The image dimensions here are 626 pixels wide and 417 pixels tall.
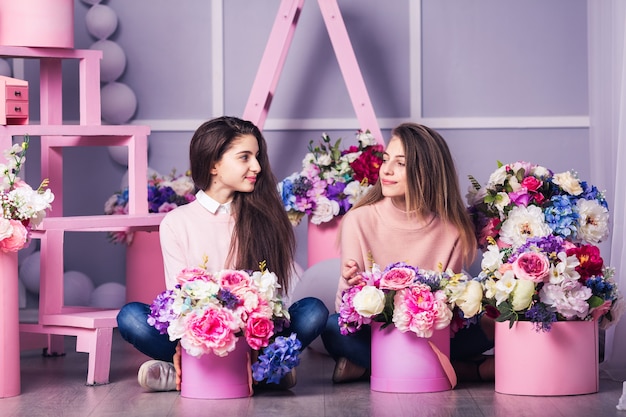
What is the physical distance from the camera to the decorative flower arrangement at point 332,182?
418 centimetres

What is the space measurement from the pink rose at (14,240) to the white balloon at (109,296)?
1.67 metres

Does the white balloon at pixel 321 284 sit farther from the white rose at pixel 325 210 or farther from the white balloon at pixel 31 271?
the white balloon at pixel 31 271

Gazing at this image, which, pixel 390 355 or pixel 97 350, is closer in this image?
pixel 390 355

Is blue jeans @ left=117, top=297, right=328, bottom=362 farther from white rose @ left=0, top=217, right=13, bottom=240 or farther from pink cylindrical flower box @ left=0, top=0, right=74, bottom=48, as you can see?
pink cylindrical flower box @ left=0, top=0, right=74, bottom=48

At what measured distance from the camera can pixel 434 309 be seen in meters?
3.05

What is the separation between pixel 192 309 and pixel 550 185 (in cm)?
128

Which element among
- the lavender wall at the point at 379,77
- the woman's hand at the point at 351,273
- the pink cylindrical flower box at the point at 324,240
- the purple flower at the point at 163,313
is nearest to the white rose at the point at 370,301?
the woman's hand at the point at 351,273

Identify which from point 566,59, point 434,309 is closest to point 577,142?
point 566,59

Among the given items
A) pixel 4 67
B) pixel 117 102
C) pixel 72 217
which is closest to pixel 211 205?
pixel 72 217

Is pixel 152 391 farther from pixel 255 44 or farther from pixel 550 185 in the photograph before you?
pixel 255 44

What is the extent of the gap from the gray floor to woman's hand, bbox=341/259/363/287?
344 millimetres

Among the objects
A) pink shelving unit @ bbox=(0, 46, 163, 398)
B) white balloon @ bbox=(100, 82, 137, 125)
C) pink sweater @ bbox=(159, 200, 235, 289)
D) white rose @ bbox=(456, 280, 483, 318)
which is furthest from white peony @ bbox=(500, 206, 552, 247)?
white balloon @ bbox=(100, 82, 137, 125)

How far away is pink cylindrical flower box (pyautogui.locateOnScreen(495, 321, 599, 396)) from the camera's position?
303cm

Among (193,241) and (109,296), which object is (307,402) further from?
(109,296)
